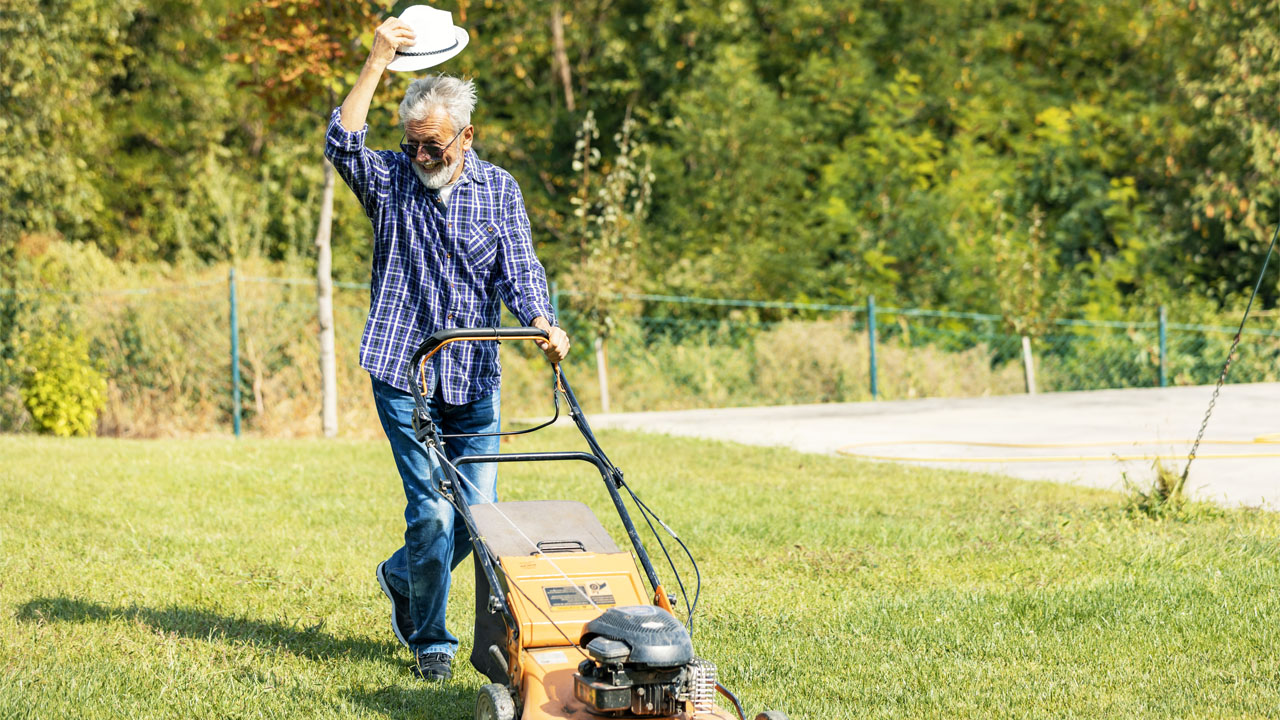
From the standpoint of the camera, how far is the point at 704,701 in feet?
9.54

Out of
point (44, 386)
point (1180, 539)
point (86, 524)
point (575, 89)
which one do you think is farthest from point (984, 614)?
point (575, 89)

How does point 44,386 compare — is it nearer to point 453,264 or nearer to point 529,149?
point 453,264

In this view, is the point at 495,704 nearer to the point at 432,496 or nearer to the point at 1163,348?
the point at 432,496

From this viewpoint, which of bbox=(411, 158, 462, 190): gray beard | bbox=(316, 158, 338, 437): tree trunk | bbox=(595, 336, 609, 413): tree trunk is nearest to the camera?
bbox=(411, 158, 462, 190): gray beard

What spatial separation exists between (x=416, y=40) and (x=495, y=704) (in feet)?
6.09

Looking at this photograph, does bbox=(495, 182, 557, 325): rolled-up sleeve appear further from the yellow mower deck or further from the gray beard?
the yellow mower deck

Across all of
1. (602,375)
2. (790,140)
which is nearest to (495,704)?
(602,375)

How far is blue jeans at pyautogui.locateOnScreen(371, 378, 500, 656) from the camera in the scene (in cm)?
383

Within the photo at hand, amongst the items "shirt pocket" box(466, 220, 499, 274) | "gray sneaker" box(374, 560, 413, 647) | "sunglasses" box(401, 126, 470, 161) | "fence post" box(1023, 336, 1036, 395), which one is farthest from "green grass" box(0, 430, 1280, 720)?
"fence post" box(1023, 336, 1036, 395)

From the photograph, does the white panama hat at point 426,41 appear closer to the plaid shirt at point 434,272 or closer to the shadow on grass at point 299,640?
the plaid shirt at point 434,272

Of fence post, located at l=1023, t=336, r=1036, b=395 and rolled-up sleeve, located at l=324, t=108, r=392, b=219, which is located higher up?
rolled-up sleeve, located at l=324, t=108, r=392, b=219

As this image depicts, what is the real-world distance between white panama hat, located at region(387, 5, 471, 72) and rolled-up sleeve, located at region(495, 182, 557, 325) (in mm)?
511

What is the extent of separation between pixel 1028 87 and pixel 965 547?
18.7m

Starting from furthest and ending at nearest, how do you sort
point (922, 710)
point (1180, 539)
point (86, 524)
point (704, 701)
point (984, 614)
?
1. point (86, 524)
2. point (1180, 539)
3. point (984, 614)
4. point (922, 710)
5. point (704, 701)
